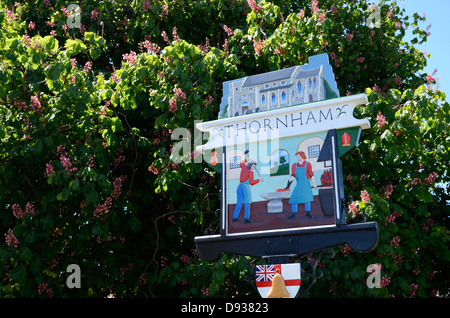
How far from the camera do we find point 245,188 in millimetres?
4930

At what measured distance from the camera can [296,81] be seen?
5.02m

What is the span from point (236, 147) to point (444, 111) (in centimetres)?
257

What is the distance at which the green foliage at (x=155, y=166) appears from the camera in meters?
6.05

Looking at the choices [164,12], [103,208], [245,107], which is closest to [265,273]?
[245,107]

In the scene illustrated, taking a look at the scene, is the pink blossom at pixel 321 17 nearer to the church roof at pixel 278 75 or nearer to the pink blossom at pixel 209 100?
the pink blossom at pixel 209 100

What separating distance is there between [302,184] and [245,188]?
547 mm

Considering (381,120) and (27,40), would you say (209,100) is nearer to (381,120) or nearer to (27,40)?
(381,120)

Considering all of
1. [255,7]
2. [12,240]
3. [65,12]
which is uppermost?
[65,12]

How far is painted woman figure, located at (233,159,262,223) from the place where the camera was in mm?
4887

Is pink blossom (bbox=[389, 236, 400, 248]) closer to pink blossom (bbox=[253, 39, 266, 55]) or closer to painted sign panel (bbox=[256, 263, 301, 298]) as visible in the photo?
painted sign panel (bbox=[256, 263, 301, 298])

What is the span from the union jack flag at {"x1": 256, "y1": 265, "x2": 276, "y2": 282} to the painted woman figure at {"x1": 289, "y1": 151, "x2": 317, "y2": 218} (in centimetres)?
50

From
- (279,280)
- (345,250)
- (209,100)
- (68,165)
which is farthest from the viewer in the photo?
(209,100)

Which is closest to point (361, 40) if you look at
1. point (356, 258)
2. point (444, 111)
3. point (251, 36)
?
point (251, 36)

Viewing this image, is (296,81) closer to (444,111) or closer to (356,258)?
(444,111)
